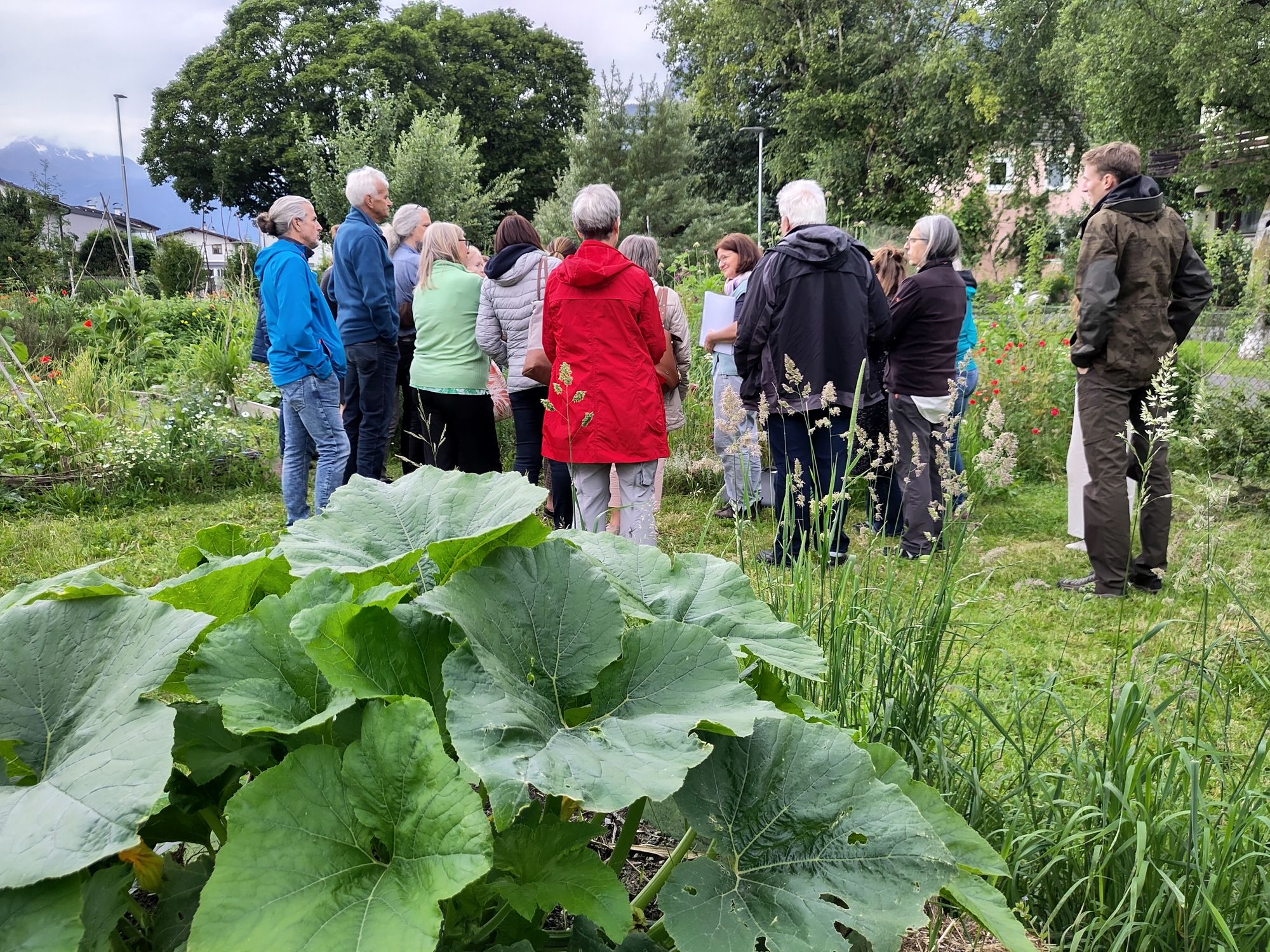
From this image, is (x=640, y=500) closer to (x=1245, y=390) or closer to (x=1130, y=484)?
(x=1130, y=484)

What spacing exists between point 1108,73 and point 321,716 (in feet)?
74.0

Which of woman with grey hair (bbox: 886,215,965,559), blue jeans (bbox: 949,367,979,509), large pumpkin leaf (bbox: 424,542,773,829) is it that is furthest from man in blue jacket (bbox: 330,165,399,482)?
large pumpkin leaf (bbox: 424,542,773,829)

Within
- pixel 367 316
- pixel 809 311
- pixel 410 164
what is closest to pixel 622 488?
pixel 809 311

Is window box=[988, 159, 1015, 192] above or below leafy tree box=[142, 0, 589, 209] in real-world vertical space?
below

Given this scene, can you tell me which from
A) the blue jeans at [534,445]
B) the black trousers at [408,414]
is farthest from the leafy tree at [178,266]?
the blue jeans at [534,445]

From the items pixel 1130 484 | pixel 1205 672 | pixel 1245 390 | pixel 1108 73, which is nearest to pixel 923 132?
pixel 1108 73

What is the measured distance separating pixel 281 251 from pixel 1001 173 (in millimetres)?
29864

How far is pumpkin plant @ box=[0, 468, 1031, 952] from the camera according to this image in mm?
729

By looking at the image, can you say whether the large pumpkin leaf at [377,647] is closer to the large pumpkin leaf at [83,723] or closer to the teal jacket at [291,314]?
the large pumpkin leaf at [83,723]

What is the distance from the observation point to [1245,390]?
6.79 m

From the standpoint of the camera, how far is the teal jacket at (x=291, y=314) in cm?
489

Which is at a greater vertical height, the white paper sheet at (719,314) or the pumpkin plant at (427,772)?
the white paper sheet at (719,314)

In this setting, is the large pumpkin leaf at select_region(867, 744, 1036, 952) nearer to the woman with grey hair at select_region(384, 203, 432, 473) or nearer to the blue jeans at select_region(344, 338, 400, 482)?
the blue jeans at select_region(344, 338, 400, 482)

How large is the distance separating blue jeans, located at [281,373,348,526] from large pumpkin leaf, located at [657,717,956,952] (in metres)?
4.52
